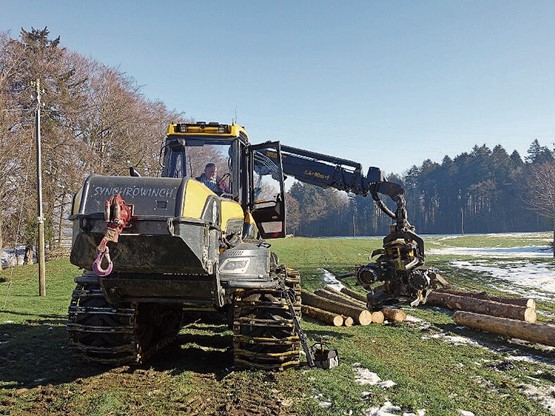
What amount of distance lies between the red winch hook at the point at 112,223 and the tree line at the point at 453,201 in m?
82.7

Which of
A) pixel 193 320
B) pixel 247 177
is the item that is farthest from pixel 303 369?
pixel 193 320

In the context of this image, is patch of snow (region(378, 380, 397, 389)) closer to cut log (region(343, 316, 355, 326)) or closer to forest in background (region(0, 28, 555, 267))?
cut log (region(343, 316, 355, 326))

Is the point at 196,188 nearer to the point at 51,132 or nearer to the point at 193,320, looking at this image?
the point at 193,320

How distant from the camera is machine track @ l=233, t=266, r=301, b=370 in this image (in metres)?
6.40

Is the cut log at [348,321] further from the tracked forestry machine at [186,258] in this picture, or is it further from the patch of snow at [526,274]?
the patch of snow at [526,274]

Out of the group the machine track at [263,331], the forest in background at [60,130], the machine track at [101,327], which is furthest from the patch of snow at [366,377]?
the forest in background at [60,130]

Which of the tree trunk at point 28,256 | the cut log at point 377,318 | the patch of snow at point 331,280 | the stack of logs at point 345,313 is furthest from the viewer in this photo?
the tree trunk at point 28,256

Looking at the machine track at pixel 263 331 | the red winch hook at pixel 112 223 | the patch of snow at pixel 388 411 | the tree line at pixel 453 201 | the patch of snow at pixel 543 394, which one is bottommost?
the patch of snow at pixel 543 394

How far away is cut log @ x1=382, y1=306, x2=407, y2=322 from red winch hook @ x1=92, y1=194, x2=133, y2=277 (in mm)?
7399

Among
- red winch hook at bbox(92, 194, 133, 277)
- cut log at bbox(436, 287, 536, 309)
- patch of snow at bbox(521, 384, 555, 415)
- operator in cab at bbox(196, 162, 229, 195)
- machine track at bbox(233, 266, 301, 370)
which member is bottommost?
patch of snow at bbox(521, 384, 555, 415)

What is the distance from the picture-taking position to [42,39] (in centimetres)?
3075

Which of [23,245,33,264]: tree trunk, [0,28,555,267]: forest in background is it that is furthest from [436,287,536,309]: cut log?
[23,245,33,264]: tree trunk

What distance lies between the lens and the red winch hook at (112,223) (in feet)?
16.1

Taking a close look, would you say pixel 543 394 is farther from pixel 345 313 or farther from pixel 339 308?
pixel 339 308
